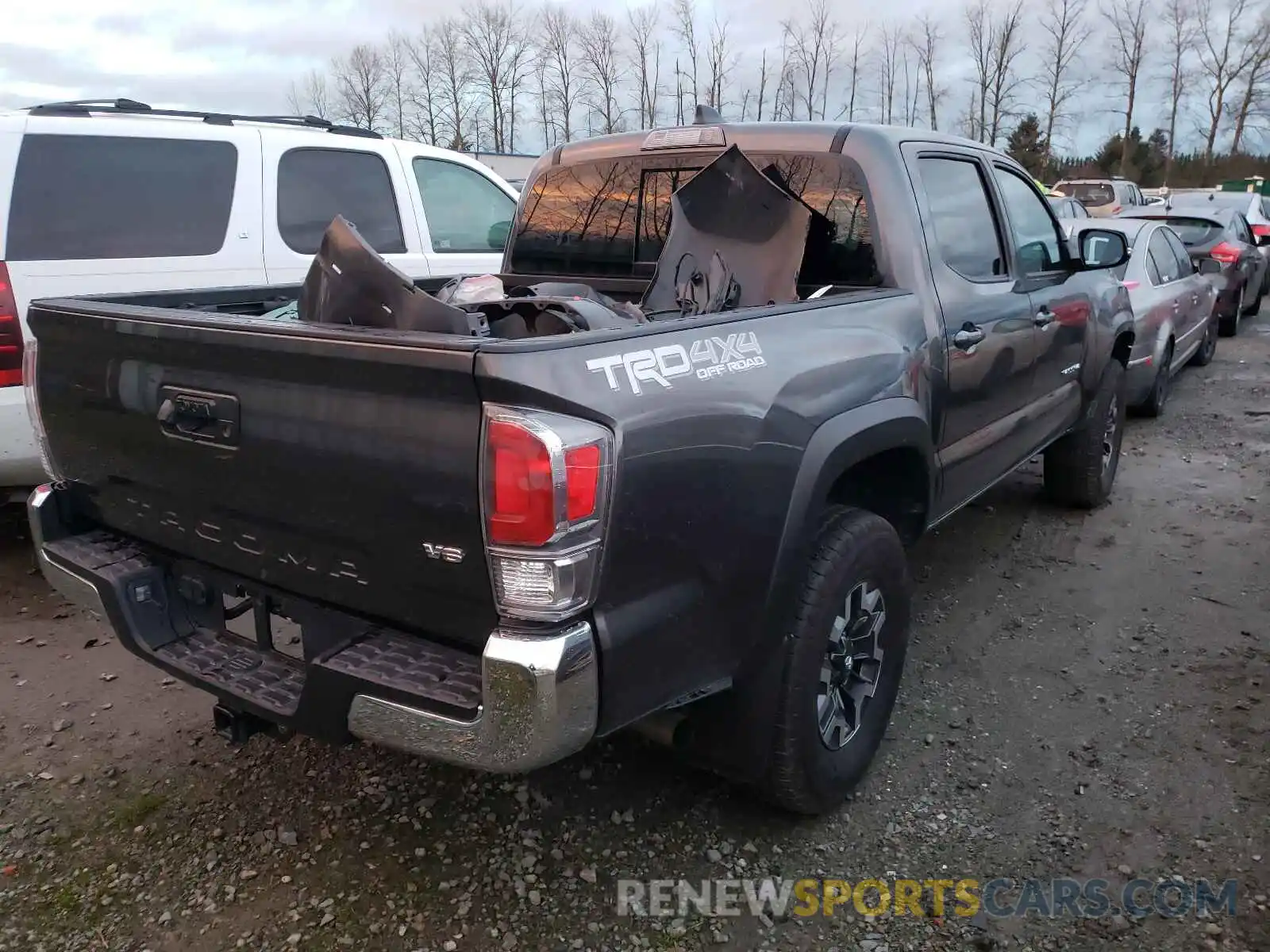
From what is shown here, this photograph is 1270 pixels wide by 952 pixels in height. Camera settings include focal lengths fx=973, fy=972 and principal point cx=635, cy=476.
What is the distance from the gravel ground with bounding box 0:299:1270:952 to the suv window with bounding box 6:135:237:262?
182cm

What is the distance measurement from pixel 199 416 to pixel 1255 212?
65.2 ft

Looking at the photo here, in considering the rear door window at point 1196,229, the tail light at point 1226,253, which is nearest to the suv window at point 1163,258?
the tail light at point 1226,253

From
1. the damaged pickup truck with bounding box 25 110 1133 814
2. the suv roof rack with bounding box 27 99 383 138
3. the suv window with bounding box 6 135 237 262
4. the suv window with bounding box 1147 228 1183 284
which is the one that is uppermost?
the suv roof rack with bounding box 27 99 383 138

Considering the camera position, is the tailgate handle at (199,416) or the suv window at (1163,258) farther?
the suv window at (1163,258)

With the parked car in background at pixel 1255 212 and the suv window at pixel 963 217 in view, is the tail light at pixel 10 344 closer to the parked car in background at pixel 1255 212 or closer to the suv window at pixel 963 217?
the suv window at pixel 963 217

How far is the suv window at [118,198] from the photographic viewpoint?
4.49 m

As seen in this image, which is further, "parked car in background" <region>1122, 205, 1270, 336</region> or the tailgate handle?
"parked car in background" <region>1122, 205, 1270, 336</region>

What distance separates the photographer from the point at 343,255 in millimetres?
2424

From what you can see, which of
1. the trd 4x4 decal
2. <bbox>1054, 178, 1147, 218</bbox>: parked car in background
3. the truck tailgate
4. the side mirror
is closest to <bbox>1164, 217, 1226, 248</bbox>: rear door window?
the side mirror

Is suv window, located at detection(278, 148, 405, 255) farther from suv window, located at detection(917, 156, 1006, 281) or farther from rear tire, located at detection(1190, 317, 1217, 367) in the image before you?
rear tire, located at detection(1190, 317, 1217, 367)

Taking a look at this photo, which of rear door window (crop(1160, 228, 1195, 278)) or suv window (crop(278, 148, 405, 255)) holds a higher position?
suv window (crop(278, 148, 405, 255))

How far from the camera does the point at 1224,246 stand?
37.4 feet

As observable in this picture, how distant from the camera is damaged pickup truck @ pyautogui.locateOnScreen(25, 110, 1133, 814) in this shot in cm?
193

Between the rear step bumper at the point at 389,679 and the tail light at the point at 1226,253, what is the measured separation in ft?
38.4
